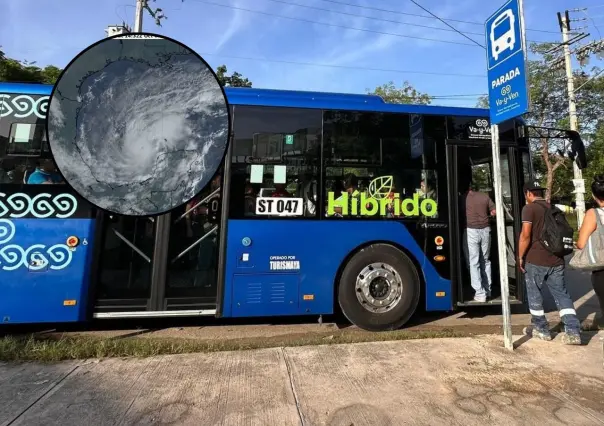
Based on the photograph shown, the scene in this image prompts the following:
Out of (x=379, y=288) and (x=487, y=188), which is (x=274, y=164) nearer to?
(x=379, y=288)

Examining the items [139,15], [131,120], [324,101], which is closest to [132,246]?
[131,120]

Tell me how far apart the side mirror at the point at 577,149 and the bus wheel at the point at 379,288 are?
2921 millimetres

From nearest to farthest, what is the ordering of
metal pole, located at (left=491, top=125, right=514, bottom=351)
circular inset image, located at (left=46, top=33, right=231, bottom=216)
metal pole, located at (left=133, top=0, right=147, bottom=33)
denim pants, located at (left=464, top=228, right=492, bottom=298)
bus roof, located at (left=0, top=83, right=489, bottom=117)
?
circular inset image, located at (left=46, top=33, right=231, bottom=216) → metal pole, located at (left=491, top=125, right=514, bottom=351) → bus roof, located at (left=0, top=83, right=489, bottom=117) → denim pants, located at (left=464, top=228, right=492, bottom=298) → metal pole, located at (left=133, top=0, right=147, bottom=33)

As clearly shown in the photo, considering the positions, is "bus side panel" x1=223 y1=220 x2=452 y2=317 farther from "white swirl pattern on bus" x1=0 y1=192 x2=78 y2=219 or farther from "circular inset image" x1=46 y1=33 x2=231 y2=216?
"white swirl pattern on bus" x1=0 y1=192 x2=78 y2=219

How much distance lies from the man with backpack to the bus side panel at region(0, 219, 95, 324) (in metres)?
5.32

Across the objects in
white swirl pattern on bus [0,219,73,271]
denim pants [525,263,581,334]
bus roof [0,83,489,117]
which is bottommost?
denim pants [525,263,581,334]

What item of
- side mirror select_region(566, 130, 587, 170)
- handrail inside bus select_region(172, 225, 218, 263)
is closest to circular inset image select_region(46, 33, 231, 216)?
handrail inside bus select_region(172, 225, 218, 263)

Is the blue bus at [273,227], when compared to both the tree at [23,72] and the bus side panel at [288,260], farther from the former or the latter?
the tree at [23,72]

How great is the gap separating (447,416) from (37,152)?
510cm

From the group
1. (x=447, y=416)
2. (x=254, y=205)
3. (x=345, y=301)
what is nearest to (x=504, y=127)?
(x=345, y=301)

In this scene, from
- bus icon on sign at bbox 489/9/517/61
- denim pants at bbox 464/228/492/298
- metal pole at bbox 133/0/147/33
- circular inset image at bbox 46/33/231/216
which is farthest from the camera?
metal pole at bbox 133/0/147/33

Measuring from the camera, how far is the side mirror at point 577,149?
5.49m

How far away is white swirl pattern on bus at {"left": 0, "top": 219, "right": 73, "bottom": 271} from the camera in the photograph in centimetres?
436

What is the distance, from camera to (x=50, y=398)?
3.20 meters
